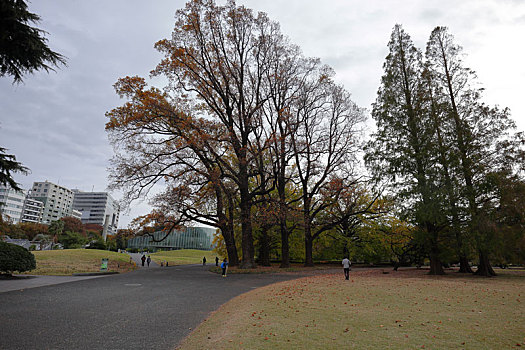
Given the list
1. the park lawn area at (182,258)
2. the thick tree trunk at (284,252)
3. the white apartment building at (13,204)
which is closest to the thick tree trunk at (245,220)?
the thick tree trunk at (284,252)

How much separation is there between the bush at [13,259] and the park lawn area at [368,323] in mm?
13552

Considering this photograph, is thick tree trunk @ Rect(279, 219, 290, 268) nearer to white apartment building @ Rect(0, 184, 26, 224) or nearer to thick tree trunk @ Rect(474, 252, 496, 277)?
thick tree trunk @ Rect(474, 252, 496, 277)

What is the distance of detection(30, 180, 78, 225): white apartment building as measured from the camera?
131 m

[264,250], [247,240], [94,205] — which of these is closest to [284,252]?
[264,250]

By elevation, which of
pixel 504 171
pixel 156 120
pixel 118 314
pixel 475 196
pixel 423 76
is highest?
pixel 423 76

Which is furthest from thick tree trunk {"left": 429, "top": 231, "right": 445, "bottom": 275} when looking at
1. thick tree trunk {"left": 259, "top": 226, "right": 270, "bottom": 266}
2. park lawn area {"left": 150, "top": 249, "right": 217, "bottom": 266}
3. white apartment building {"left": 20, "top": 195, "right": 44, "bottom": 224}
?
white apartment building {"left": 20, "top": 195, "right": 44, "bottom": 224}

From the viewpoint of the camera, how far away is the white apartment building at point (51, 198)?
429 ft

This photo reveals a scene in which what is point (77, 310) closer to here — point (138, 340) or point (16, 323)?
point (16, 323)

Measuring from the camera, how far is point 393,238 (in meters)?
30.3

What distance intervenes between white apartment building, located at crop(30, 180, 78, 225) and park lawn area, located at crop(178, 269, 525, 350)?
15474 centimetres

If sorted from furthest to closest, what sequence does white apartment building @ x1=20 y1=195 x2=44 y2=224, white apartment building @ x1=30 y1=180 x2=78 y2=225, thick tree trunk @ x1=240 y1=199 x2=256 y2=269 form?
white apartment building @ x1=30 y1=180 x2=78 y2=225 < white apartment building @ x1=20 y1=195 x2=44 y2=224 < thick tree trunk @ x1=240 y1=199 x2=256 y2=269

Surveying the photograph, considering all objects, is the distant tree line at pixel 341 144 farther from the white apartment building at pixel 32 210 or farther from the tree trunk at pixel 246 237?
the white apartment building at pixel 32 210

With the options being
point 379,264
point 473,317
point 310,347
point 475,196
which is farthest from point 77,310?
point 379,264

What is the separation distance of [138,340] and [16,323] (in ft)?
11.5
